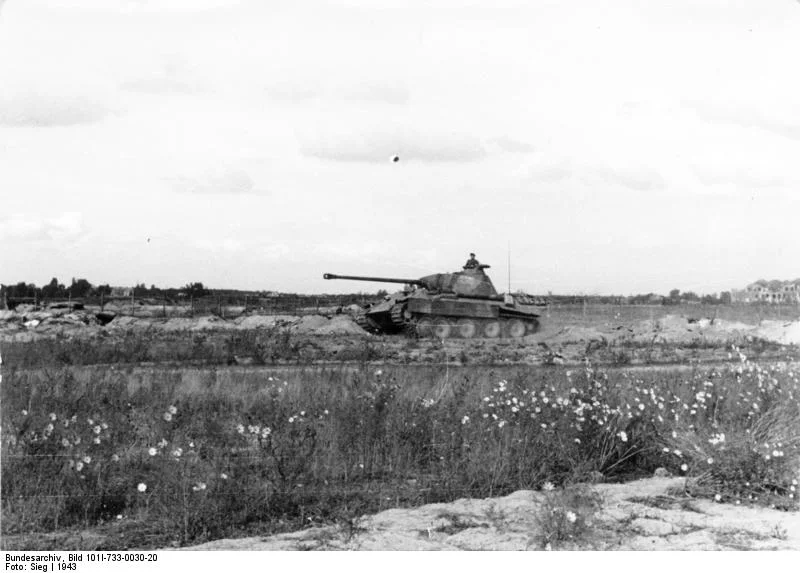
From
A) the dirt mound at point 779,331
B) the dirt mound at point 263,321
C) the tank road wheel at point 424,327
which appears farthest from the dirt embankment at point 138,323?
the dirt mound at point 779,331

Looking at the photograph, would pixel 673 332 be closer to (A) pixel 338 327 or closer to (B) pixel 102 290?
(A) pixel 338 327

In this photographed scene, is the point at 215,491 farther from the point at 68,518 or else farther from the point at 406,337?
the point at 406,337

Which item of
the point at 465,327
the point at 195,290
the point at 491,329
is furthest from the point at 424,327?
the point at 195,290

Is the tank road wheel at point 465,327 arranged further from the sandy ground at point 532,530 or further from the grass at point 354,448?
the sandy ground at point 532,530

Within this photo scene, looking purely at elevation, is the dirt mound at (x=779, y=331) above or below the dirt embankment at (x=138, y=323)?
above

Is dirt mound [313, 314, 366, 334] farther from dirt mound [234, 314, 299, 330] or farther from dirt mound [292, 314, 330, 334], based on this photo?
dirt mound [234, 314, 299, 330]
